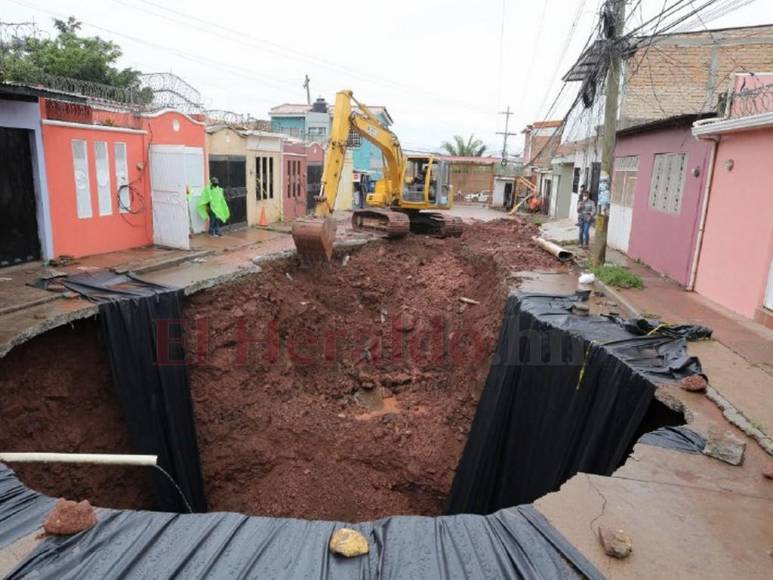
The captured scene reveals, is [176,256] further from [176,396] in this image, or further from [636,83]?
Result: [636,83]

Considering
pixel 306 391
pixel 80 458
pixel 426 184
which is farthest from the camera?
pixel 426 184

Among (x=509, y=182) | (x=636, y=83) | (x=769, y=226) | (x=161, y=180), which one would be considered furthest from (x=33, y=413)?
(x=509, y=182)

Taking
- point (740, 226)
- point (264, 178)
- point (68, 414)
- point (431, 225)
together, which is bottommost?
point (68, 414)

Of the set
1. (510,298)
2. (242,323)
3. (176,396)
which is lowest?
(176,396)

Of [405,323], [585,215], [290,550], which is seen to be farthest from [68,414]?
[585,215]

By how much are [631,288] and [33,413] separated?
31.7 feet

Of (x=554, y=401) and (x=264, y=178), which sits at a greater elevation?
(x=264, y=178)

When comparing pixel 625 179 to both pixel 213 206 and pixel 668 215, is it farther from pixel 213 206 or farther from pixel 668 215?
pixel 213 206

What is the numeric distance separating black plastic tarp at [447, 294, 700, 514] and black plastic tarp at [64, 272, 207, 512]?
154 inches

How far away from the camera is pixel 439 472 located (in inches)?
313

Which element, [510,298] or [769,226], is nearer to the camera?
[769,226]

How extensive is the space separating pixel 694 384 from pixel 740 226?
490 centimetres

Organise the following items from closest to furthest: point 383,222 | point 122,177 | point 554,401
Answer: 1. point 554,401
2. point 122,177
3. point 383,222

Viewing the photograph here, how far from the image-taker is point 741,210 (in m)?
8.72
